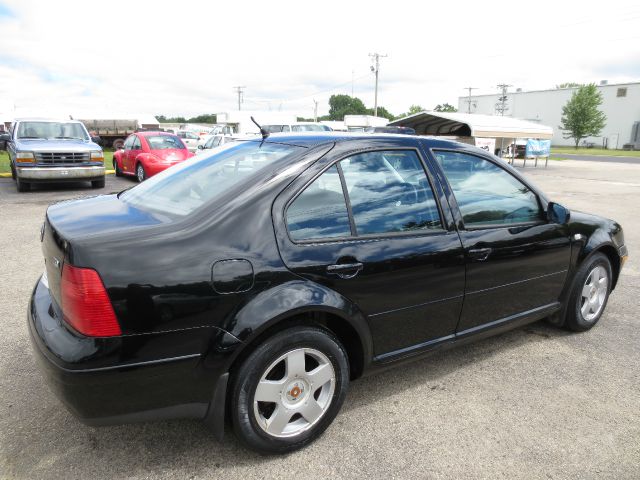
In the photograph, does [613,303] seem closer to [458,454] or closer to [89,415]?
[458,454]

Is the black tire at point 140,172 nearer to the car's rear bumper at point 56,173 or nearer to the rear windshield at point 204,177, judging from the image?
the car's rear bumper at point 56,173

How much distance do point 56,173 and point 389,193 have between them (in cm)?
1107

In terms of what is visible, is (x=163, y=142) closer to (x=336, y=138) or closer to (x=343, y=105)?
(x=336, y=138)

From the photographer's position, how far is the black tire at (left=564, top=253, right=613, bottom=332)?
3.70m

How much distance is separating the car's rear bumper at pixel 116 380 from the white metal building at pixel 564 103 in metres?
76.5

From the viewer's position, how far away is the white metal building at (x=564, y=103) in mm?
64625

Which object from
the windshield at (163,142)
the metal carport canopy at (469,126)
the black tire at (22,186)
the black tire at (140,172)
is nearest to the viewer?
the black tire at (22,186)

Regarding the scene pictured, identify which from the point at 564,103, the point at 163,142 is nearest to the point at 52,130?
the point at 163,142

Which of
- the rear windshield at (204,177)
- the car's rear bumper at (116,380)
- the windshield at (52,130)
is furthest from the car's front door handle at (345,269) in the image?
the windshield at (52,130)

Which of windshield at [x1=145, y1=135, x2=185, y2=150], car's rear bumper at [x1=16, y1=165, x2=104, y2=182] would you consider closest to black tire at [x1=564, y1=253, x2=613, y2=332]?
car's rear bumper at [x1=16, y1=165, x2=104, y2=182]

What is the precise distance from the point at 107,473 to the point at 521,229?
280cm

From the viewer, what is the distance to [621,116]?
65375 mm

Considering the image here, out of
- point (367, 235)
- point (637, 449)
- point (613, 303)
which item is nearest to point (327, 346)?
point (367, 235)

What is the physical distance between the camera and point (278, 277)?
221 centimetres
